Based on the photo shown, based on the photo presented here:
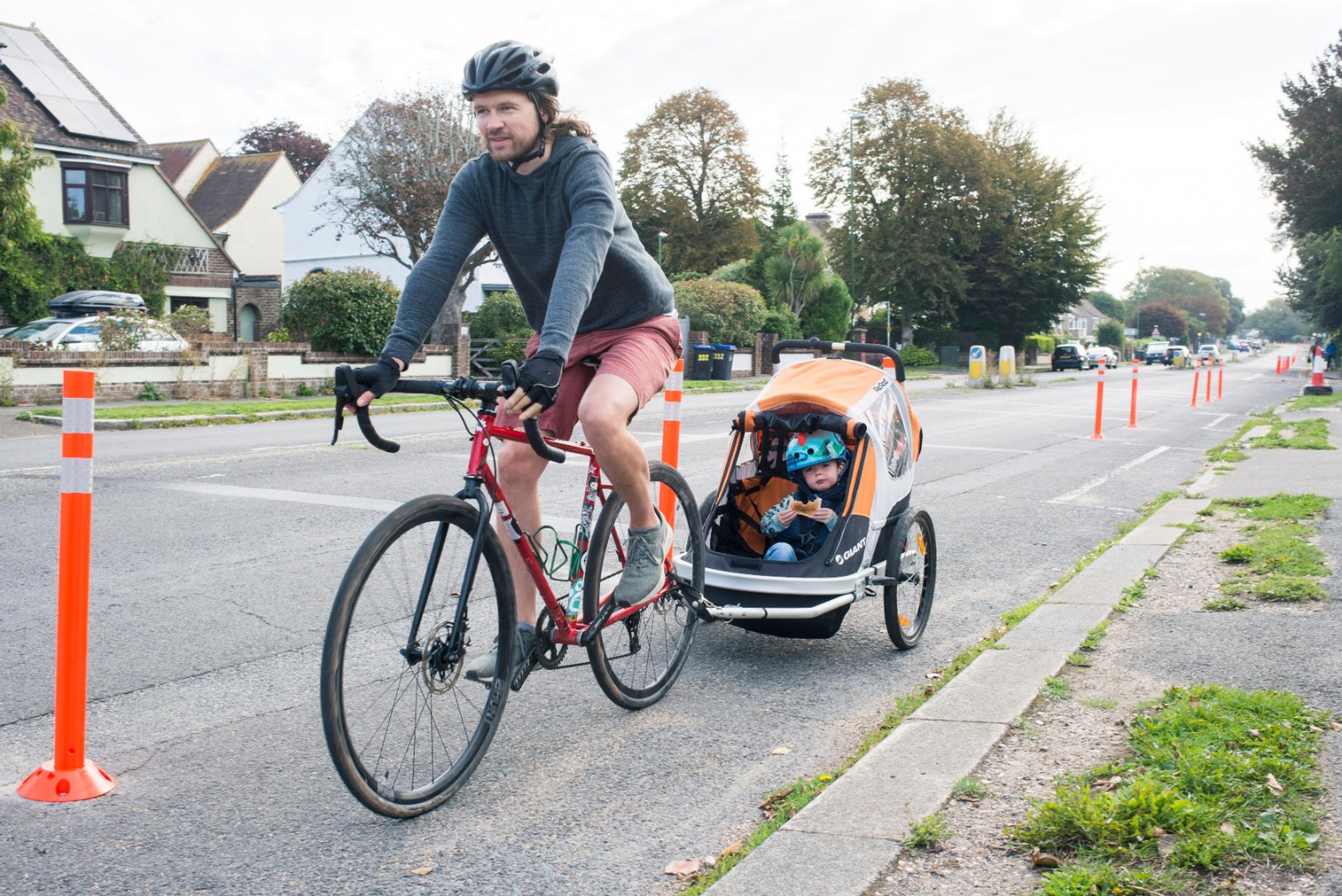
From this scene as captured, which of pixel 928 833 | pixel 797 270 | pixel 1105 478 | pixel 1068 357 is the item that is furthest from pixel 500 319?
pixel 1068 357

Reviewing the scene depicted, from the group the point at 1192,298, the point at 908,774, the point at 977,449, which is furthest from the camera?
the point at 1192,298

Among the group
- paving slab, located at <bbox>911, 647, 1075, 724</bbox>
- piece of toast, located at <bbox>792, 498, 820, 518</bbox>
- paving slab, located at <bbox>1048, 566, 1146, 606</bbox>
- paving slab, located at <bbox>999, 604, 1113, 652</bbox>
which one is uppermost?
piece of toast, located at <bbox>792, 498, 820, 518</bbox>

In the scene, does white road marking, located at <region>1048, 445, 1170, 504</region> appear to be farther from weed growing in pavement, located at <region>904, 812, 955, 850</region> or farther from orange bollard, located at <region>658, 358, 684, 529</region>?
weed growing in pavement, located at <region>904, 812, 955, 850</region>

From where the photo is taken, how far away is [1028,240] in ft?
194

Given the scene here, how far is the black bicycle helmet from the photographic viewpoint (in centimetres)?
333

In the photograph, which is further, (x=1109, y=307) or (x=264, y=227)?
(x=1109, y=307)

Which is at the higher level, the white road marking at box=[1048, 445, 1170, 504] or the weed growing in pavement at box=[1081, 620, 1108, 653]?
the white road marking at box=[1048, 445, 1170, 504]

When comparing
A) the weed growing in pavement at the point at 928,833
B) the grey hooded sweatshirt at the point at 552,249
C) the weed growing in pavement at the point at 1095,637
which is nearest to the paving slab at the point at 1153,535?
the weed growing in pavement at the point at 1095,637

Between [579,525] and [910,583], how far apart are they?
1916 millimetres

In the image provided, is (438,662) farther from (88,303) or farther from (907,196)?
(907,196)

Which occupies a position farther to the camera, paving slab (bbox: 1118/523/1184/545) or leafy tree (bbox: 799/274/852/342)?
leafy tree (bbox: 799/274/852/342)

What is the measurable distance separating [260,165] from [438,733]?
5478 cm

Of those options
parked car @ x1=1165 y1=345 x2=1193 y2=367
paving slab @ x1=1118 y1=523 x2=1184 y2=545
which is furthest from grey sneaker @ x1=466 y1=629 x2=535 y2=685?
parked car @ x1=1165 y1=345 x2=1193 y2=367

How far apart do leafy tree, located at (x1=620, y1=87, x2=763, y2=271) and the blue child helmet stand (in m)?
58.7
